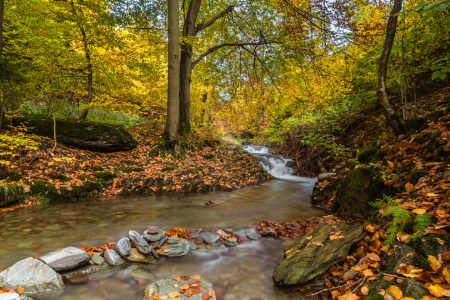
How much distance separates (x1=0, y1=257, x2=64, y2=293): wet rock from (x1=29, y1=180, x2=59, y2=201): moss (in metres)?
3.98

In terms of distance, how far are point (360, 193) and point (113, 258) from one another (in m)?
4.13

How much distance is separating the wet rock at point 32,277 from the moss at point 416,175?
457cm

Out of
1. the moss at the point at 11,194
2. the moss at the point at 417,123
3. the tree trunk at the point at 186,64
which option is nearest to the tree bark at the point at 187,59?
the tree trunk at the point at 186,64

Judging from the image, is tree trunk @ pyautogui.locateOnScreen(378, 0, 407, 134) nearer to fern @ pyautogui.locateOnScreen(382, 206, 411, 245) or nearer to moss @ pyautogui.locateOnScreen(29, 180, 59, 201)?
fern @ pyautogui.locateOnScreen(382, 206, 411, 245)

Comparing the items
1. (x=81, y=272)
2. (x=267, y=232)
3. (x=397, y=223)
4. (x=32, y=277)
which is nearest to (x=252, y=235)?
(x=267, y=232)

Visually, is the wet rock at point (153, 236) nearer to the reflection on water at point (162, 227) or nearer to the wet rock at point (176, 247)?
the wet rock at point (176, 247)

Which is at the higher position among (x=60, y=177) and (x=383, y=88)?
(x=383, y=88)

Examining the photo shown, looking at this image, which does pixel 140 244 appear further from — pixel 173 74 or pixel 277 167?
pixel 277 167

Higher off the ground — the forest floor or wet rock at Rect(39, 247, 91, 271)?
the forest floor

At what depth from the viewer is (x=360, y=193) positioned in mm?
3857

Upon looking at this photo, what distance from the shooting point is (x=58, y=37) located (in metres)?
7.99

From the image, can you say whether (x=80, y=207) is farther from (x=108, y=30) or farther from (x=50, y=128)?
(x=108, y=30)

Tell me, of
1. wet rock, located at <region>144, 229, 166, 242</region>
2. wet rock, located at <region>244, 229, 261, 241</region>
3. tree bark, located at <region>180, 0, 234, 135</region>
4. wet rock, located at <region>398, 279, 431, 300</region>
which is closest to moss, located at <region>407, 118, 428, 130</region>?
wet rock, located at <region>398, 279, 431, 300</region>

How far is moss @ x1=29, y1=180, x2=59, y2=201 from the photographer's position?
17.9 feet
